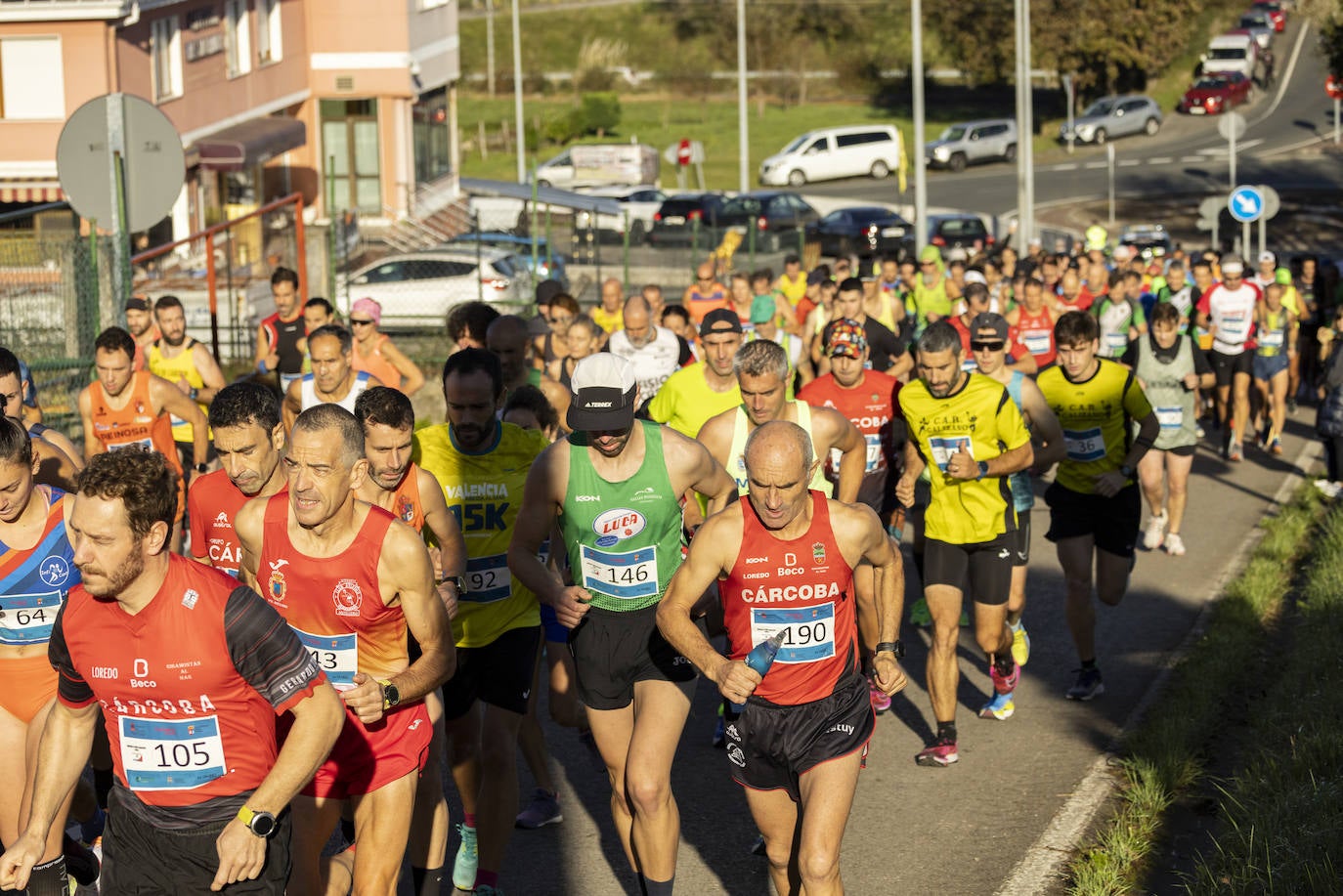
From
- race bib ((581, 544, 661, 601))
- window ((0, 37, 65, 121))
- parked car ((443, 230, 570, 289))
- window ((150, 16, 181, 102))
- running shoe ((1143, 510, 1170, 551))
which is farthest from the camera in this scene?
window ((150, 16, 181, 102))

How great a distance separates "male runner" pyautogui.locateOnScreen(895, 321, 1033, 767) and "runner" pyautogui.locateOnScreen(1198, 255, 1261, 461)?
32.2 feet

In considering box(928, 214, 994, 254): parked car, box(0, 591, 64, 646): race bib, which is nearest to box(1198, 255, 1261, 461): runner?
box(0, 591, 64, 646): race bib

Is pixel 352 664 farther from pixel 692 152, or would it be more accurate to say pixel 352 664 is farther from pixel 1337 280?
pixel 692 152

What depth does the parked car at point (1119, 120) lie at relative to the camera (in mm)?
62750

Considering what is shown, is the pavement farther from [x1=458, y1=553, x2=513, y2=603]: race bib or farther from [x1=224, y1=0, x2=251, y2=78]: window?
[x1=224, y1=0, x2=251, y2=78]: window

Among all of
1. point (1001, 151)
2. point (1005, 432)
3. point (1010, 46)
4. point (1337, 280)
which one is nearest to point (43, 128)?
point (1337, 280)

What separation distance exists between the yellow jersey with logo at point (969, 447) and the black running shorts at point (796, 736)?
2.89 metres

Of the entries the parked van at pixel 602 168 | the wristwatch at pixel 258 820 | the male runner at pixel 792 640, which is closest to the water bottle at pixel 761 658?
the male runner at pixel 792 640

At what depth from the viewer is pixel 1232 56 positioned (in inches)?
2613

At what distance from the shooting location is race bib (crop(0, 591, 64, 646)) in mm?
6188

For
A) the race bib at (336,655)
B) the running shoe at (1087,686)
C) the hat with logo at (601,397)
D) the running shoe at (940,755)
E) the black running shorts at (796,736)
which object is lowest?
the running shoe at (1087,686)

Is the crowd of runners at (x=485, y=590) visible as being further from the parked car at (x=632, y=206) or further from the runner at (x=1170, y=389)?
the parked car at (x=632, y=206)

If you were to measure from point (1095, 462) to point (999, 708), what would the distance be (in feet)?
5.13

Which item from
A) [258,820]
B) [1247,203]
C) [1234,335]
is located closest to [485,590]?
[258,820]
